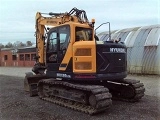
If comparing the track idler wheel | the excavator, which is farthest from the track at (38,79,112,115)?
the track idler wheel

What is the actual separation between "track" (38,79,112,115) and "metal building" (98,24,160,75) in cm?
1189

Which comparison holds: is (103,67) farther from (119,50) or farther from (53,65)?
(53,65)

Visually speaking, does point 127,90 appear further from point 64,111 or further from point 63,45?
point 63,45

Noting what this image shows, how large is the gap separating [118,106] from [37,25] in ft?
17.4

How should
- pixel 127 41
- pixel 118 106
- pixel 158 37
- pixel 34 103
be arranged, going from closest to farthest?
1. pixel 118 106
2. pixel 34 103
3. pixel 158 37
4. pixel 127 41

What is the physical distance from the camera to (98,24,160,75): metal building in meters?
20.0

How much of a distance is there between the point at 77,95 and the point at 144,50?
1344 centimetres

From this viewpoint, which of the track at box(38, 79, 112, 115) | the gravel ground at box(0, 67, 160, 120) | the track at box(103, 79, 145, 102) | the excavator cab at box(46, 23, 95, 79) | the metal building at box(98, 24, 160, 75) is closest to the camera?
the gravel ground at box(0, 67, 160, 120)

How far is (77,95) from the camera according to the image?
8727 mm

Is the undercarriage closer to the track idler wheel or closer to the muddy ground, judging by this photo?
the track idler wheel

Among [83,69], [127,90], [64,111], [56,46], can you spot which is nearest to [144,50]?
[127,90]

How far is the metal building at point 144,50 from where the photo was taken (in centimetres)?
2003

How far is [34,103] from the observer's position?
970 cm

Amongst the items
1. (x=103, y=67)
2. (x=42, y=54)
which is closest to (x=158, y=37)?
(x=42, y=54)
